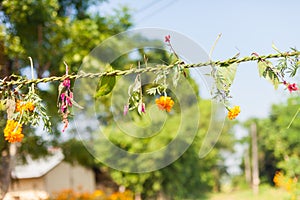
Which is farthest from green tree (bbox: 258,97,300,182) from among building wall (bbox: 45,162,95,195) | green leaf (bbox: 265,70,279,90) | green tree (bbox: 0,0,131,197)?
green leaf (bbox: 265,70,279,90)

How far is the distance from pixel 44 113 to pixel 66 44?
3.43 m

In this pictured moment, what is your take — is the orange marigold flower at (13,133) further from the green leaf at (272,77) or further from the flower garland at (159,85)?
the green leaf at (272,77)

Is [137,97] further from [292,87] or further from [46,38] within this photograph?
[46,38]

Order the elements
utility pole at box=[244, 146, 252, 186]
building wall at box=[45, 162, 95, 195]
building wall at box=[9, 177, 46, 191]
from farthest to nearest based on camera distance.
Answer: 1. utility pole at box=[244, 146, 252, 186]
2. building wall at box=[45, 162, 95, 195]
3. building wall at box=[9, 177, 46, 191]

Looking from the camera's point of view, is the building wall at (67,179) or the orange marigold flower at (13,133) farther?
the building wall at (67,179)

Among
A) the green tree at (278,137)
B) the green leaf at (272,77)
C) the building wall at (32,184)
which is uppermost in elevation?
the green tree at (278,137)

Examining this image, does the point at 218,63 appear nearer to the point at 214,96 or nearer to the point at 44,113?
the point at 214,96

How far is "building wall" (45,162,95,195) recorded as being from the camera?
1088 cm

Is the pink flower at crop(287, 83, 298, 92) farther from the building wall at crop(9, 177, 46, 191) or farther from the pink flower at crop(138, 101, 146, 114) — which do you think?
the building wall at crop(9, 177, 46, 191)

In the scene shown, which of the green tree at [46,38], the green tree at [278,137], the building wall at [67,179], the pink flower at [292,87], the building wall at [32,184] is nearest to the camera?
the pink flower at [292,87]

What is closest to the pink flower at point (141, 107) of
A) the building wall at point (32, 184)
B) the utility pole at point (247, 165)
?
the building wall at point (32, 184)

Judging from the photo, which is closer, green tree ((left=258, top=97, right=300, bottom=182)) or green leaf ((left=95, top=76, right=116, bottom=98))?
green leaf ((left=95, top=76, right=116, bottom=98))

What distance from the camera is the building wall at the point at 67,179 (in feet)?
35.7

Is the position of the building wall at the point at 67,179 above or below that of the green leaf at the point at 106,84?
below
